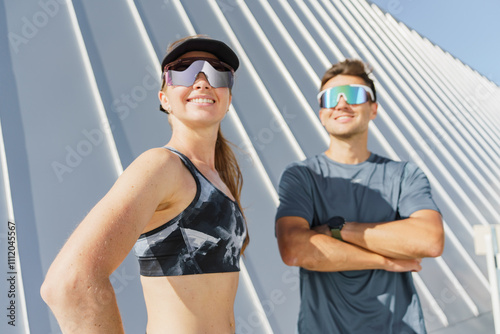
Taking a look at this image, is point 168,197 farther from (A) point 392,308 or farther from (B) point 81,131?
(B) point 81,131

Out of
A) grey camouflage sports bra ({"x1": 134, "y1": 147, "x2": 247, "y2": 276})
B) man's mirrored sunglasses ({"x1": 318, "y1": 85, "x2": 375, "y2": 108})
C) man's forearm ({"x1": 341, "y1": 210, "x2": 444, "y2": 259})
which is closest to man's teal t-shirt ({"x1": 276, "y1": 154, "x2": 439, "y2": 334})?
man's forearm ({"x1": 341, "y1": 210, "x2": 444, "y2": 259})

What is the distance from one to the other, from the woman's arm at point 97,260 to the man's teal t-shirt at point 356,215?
1.25 m

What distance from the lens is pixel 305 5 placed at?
26.6ft

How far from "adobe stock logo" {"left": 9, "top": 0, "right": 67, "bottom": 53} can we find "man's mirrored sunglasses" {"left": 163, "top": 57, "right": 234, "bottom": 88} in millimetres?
2419

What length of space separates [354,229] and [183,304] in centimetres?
109

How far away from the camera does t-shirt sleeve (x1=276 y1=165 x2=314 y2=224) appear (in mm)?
2322

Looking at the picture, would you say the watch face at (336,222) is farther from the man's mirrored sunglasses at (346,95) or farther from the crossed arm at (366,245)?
the man's mirrored sunglasses at (346,95)

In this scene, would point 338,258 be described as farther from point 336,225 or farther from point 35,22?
point 35,22

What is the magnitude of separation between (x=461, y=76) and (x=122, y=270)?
42.9 ft

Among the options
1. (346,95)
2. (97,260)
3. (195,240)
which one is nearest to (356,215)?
(346,95)

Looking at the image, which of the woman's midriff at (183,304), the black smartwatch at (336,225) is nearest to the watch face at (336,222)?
the black smartwatch at (336,225)

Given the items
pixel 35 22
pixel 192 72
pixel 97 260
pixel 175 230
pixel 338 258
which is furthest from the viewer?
pixel 35 22

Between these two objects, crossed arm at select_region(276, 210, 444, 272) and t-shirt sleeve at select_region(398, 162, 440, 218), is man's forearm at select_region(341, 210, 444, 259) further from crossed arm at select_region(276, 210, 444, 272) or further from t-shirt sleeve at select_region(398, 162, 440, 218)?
t-shirt sleeve at select_region(398, 162, 440, 218)

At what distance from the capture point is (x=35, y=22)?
3828mm
